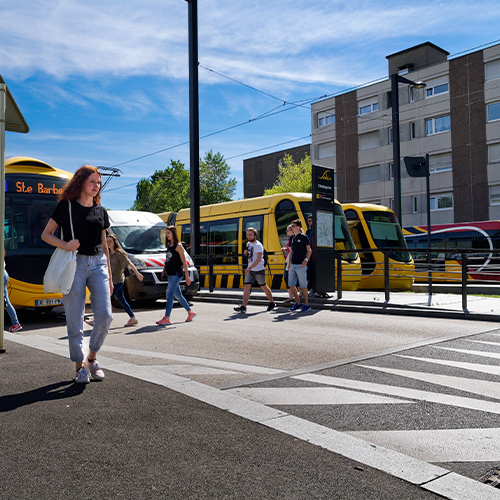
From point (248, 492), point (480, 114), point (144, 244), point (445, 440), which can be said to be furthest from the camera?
point (480, 114)

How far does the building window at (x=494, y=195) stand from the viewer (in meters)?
35.8

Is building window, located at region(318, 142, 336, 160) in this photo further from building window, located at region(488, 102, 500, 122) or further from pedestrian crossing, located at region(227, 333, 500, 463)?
pedestrian crossing, located at region(227, 333, 500, 463)

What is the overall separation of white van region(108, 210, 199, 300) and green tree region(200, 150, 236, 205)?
1787 inches

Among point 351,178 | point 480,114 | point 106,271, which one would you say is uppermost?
point 480,114

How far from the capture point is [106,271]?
469 centimetres

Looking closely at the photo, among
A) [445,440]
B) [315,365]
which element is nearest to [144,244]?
[315,365]

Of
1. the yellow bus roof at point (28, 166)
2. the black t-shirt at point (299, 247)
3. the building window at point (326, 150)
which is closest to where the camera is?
the yellow bus roof at point (28, 166)

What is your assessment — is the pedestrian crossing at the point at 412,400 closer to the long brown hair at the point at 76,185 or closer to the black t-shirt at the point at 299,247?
the long brown hair at the point at 76,185

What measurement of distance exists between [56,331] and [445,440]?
275 inches

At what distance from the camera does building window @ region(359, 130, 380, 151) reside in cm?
4231

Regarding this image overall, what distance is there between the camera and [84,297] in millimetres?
4535

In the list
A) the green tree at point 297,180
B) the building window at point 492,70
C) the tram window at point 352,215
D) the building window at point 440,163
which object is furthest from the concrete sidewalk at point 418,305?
the green tree at point 297,180

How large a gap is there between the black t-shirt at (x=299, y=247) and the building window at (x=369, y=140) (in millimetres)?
33058

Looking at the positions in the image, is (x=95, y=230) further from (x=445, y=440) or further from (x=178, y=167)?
(x=178, y=167)
